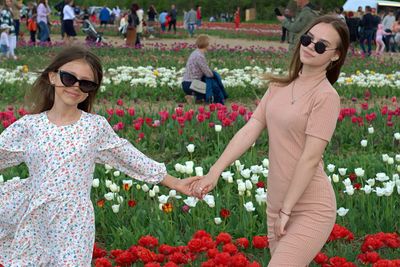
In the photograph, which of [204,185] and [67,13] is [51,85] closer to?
[204,185]

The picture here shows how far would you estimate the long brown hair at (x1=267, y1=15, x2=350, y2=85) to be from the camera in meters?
3.47

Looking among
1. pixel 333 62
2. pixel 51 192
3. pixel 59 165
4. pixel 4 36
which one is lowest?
pixel 4 36

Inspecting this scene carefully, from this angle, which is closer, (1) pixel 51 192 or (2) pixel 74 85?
(1) pixel 51 192

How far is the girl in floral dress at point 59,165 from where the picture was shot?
10.5ft

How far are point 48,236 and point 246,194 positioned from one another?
2.38m

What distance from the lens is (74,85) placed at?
335 cm

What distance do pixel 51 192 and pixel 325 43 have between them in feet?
4.36

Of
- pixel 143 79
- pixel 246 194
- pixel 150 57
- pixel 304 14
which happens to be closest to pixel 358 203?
pixel 246 194

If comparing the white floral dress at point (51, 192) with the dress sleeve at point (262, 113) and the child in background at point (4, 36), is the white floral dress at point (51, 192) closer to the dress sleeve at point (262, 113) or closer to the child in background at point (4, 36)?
the dress sleeve at point (262, 113)

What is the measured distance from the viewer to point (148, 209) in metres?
5.07

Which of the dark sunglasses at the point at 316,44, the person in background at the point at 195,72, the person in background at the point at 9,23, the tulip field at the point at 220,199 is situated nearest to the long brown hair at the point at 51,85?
the tulip field at the point at 220,199

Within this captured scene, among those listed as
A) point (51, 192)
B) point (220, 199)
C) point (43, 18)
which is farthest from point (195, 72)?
point (43, 18)

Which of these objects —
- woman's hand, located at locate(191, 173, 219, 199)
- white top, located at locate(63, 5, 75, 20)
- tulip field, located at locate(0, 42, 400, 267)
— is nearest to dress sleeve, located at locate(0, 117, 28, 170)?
tulip field, located at locate(0, 42, 400, 267)

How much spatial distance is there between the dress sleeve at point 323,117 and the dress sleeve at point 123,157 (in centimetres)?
73
